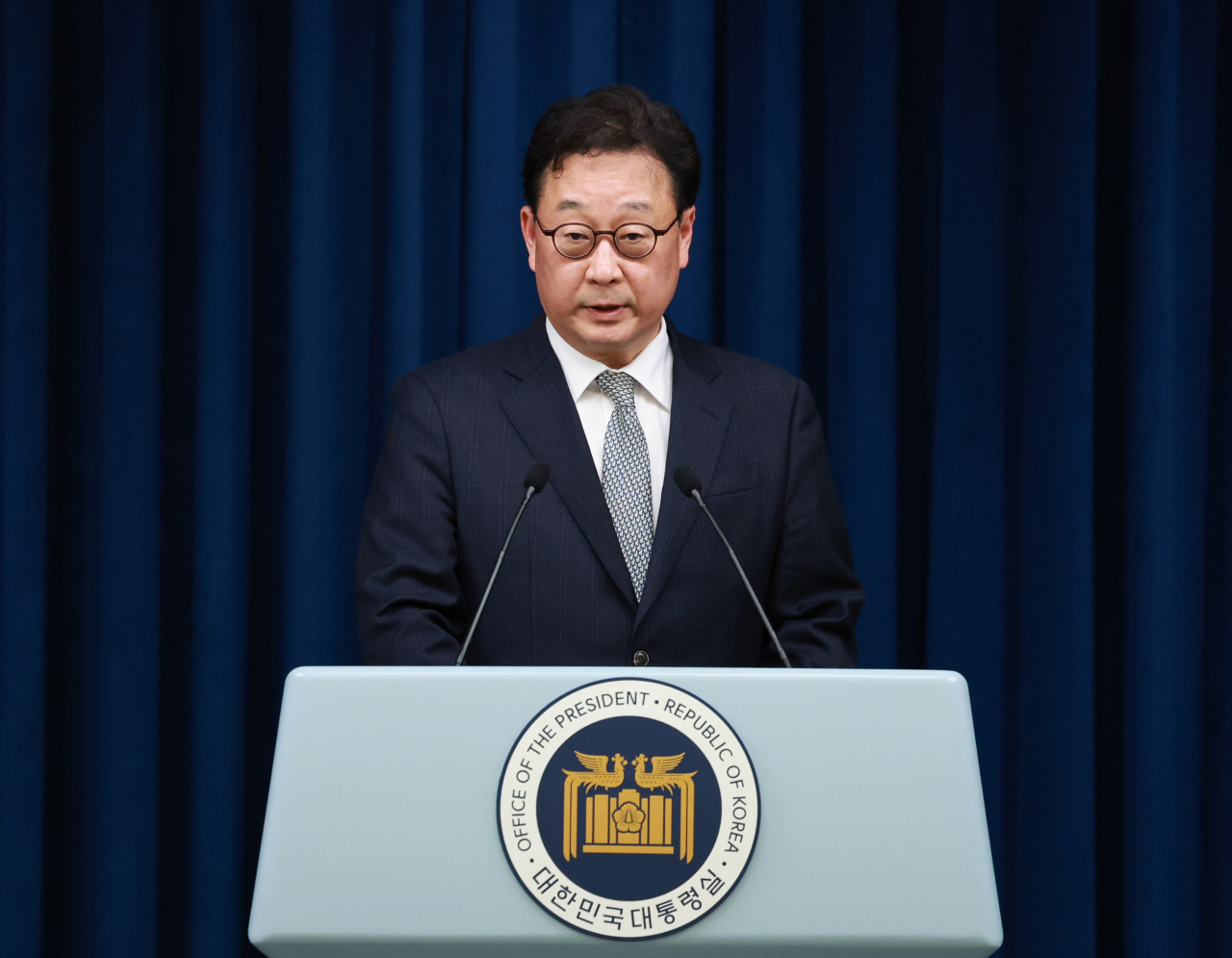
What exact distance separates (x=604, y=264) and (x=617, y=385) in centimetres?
16

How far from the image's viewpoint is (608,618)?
1424 millimetres

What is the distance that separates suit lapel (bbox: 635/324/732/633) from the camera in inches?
54.3

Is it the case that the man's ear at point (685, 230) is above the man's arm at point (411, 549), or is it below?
above

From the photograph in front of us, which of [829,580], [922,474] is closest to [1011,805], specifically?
[922,474]

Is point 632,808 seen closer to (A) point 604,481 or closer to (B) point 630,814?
(B) point 630,814

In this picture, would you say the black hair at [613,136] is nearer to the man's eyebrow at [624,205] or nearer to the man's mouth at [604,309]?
the man's eyebrow at [624,205]

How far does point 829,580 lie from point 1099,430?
1.02m

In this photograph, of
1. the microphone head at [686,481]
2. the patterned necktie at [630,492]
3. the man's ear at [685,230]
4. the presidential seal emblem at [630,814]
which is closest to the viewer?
the presidential seal emblem at [630,814]

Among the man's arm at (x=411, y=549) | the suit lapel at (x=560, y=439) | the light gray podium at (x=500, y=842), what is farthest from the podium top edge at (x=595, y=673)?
the suit lapel at (x=560, y=439)

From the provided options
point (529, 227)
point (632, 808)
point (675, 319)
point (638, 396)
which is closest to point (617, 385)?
point (638, 396)

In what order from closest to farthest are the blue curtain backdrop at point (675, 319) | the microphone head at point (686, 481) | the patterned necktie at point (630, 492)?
the microphone head at point (686, 481) → the patterned necktie at point (630, 492) → the blue curtain backdrop at point (675, 319)

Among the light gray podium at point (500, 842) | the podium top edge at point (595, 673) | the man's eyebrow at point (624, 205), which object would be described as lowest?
the light gray podium at point (500, 842)

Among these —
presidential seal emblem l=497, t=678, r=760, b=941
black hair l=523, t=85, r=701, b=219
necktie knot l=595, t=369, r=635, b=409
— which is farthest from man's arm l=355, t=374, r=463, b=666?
presidential seal emblem l=497, t=678, r=760, b=941

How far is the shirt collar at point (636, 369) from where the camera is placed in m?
1.53
